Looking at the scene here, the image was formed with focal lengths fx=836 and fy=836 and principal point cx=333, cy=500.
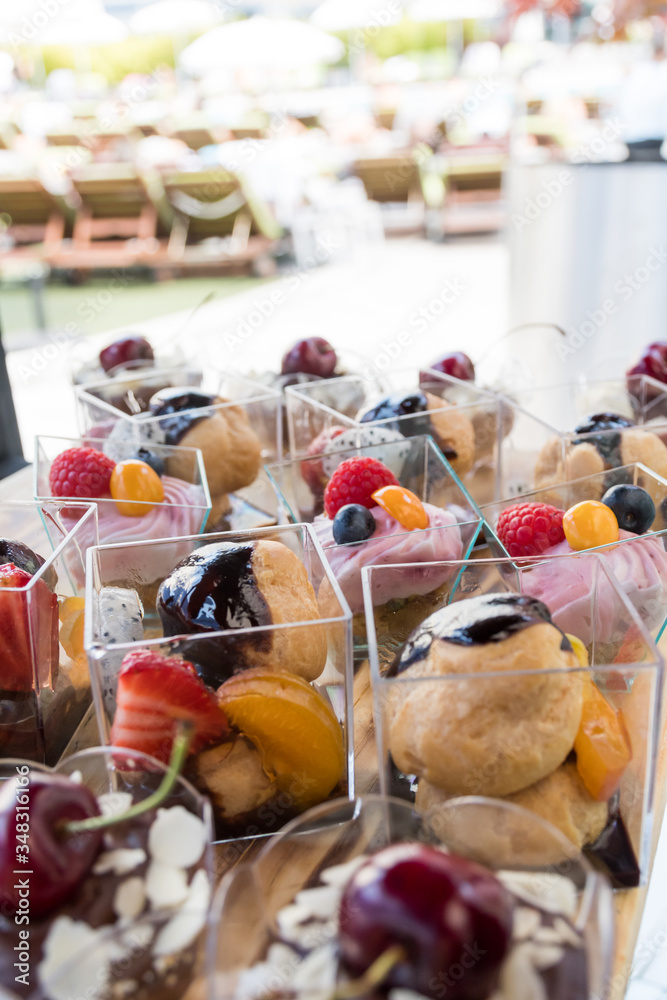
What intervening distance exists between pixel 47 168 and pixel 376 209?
2937mm

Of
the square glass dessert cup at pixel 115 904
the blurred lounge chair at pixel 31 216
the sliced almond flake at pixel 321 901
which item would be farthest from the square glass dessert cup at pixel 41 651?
the blurred lounge chair at pixel 31 216

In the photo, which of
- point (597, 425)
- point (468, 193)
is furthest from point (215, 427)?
point (468, 193)

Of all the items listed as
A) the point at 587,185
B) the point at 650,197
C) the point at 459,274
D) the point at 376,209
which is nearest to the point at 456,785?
the point at 650,197

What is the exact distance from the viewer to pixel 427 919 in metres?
0.43

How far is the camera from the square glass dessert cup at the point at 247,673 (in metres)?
0.63

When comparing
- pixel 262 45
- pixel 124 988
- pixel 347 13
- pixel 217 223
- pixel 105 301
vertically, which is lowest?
pixel 105 301

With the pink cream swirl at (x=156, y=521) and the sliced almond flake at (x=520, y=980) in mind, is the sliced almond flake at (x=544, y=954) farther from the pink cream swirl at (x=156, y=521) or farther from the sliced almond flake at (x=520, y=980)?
the pink cream swirl at (x=156, y=521)

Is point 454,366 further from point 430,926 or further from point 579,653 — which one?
point 430,926

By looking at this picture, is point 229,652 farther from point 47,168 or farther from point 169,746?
point 47,168

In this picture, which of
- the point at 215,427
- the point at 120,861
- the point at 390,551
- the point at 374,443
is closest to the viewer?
the point at 120,861

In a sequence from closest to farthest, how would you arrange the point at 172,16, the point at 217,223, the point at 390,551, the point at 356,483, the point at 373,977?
Answer: the point at 373,977, the point at 390,551, the point at 356,483, the point at 217,223, the point at 172,16

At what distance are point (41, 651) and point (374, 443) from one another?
1.75ft

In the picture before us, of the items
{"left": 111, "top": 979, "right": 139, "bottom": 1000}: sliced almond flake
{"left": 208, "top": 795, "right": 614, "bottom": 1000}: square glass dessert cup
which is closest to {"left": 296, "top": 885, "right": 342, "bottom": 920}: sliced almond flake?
{"left": 208, "top": 795, "right": 614, "bottom": 1000}: square glass dessert cup

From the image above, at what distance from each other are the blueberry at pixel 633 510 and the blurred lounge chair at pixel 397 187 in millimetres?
7286
